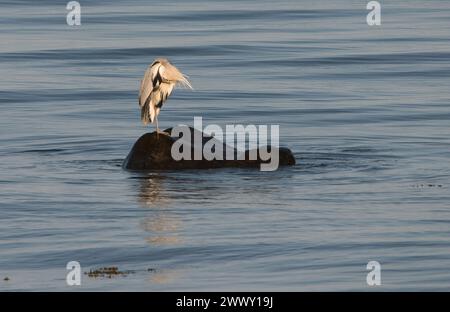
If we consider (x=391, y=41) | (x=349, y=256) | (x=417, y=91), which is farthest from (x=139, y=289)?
(x=391, y=41)

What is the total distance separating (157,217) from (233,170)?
3.06 metres

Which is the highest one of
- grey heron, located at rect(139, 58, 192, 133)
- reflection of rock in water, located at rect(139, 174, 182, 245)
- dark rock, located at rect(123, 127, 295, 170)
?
grey heron, located at rect(139, 58, 192, 133)

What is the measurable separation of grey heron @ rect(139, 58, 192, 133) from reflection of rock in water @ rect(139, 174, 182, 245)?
102cm

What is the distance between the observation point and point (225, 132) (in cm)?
2138

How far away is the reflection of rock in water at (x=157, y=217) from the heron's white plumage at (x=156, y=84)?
126 centimetres

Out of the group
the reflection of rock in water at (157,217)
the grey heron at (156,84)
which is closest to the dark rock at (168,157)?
the grey heron at (156,84)

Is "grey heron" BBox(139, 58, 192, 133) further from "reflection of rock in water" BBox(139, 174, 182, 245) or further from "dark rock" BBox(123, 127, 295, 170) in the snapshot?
"reflection of rock in water" BBox(139, 174, 182, 245)

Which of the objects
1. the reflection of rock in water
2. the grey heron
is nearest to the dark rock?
the grey heron

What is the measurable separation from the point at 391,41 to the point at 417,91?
7741 millimetres

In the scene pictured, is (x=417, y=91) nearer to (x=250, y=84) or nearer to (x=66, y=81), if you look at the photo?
(x=250, y=84)

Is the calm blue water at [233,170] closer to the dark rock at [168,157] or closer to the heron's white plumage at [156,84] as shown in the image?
the dark rock at [168,157]

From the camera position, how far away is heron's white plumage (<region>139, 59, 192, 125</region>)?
18.1 m

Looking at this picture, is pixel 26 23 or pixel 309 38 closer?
pixel 309 38

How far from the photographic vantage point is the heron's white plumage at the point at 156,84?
59.3ft
